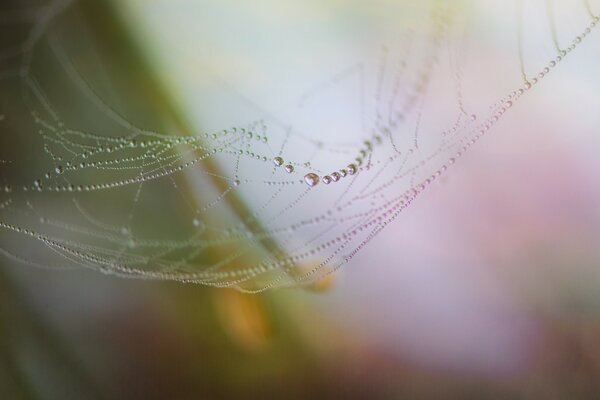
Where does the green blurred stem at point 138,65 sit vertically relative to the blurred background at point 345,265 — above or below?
above

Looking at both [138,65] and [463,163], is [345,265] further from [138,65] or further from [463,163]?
[138,65]

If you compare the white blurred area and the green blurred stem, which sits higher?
the green blurred stem

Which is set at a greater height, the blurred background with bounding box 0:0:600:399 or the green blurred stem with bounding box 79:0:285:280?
the green blurred stem with bounding box 79:0:285:280

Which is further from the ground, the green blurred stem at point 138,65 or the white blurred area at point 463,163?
the green blurred stem at point 138,65

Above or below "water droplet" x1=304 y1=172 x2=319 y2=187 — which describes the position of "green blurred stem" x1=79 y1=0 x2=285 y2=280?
above

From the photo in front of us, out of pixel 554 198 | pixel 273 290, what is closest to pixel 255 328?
pixel 273 290
